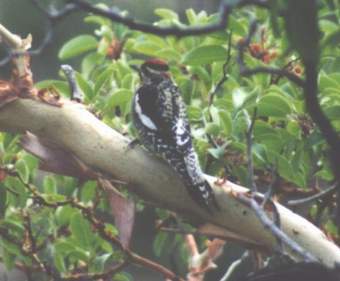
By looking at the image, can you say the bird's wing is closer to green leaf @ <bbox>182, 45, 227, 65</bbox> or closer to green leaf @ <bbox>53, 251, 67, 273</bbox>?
green leaf @ <bbox>182, 45, 227, 65</bbox>

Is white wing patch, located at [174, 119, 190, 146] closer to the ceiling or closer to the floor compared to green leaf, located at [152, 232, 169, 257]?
closer to the ceiling

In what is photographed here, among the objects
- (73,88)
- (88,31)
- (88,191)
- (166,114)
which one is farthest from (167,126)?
(88,31)

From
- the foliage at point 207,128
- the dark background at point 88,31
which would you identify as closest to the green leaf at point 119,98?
the foliage at point 207,128

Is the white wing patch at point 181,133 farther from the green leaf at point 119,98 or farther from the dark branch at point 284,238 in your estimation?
the dark branch at point 284,238

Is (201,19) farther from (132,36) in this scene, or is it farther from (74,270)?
(74,270)

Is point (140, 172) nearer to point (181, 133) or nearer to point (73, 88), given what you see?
point (73, 88)

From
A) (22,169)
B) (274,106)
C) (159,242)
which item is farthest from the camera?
(159,242)

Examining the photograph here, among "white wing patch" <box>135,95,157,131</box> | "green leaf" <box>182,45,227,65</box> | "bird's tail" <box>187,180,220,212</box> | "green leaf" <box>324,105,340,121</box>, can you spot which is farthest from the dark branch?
"white wing patch" <box>135,95,157,131</box>
